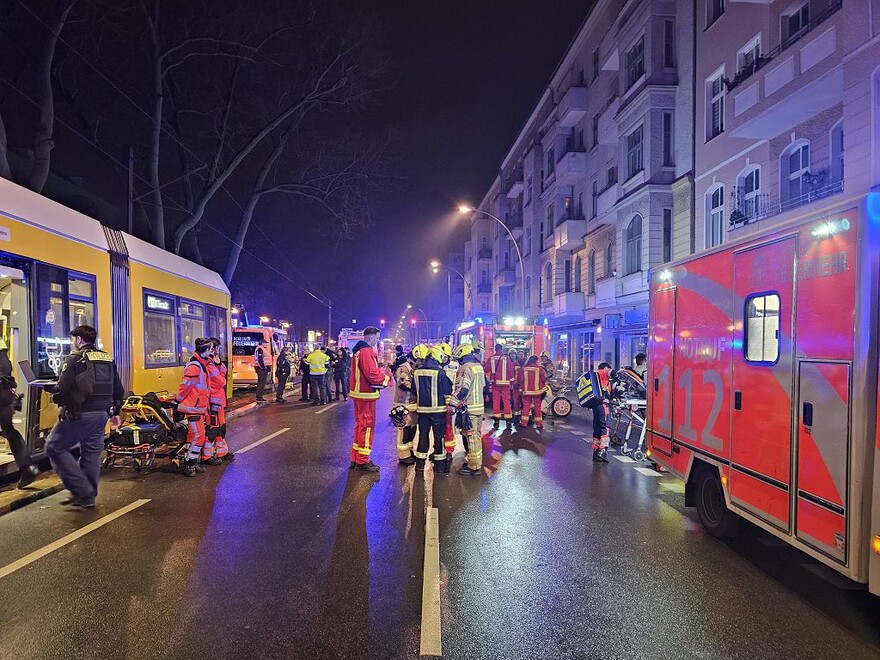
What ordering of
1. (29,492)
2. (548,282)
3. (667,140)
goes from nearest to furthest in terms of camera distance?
1. (29,492)
2. (667,140)
3. (548,282)

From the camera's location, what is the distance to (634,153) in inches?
835

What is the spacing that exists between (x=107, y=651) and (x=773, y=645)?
4028 millimetres

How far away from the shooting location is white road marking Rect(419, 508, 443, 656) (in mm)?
3432

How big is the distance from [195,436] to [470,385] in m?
3.91

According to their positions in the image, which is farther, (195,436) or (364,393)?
(364,393)

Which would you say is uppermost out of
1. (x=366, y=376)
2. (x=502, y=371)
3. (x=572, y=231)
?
(x=572, y=231)

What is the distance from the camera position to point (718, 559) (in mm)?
4918

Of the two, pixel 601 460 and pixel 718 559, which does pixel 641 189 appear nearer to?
pixel 601 460

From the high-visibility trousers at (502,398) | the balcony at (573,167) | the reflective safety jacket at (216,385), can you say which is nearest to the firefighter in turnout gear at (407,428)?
the reflective safety jacket at (216,385)

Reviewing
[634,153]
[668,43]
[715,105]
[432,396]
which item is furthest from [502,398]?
[668,43]

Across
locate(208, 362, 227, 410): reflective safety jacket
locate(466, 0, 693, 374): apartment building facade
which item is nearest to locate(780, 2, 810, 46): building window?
locate(466, 0, 693, 374): apartment building facade

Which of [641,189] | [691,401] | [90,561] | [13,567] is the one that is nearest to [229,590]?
[90,561]

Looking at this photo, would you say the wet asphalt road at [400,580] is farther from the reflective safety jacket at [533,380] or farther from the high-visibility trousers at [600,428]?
the reflective safety jacket at [533,380]

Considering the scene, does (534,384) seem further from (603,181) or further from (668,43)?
(603,181)
